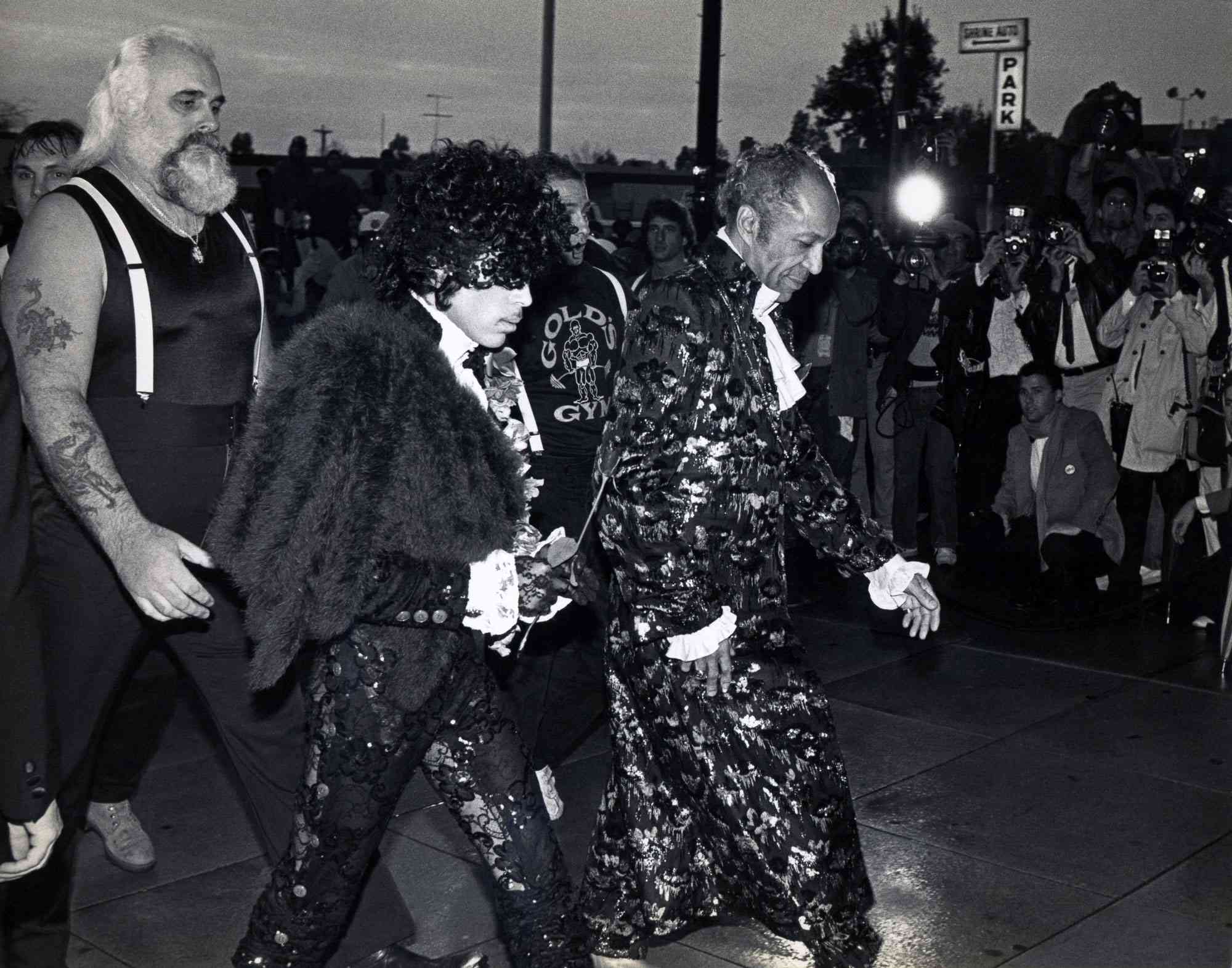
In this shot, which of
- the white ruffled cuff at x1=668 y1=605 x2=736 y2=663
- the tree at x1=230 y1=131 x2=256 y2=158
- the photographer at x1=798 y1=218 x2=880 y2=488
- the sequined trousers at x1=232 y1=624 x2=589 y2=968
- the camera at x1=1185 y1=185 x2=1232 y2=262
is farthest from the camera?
the tree at x1=230 y1=131 x2=256 y2=158

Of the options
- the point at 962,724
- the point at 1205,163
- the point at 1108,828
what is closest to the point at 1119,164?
the point at 1205,163

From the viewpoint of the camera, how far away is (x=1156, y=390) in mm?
8109

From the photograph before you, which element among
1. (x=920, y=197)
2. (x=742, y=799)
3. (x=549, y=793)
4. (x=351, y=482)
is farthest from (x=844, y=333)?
(x=351, y=482)

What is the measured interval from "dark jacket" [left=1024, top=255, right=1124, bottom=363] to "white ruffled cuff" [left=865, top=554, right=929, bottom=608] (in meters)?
5.49

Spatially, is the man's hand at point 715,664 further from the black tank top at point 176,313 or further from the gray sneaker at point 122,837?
the gray sneaker at point 122,837

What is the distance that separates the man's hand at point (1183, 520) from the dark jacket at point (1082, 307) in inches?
59.9

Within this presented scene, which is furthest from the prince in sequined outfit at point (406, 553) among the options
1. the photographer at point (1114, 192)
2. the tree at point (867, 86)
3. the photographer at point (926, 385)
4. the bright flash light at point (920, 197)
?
the tree at point (867, 86)

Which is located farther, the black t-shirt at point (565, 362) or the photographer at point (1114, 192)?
the photographer at point (1114, 192)

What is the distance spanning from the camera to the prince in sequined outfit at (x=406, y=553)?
107 inches

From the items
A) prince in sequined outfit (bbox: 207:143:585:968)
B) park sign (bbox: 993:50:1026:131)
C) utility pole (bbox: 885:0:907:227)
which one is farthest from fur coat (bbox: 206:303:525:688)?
park sign (bbox: 993:50:1026:131)

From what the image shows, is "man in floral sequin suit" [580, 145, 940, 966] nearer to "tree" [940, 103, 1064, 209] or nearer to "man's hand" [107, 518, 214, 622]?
"man's hand" [107, 518, 214, 622]

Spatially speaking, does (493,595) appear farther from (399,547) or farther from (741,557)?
(741,557)

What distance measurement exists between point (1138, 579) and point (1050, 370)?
1276mm

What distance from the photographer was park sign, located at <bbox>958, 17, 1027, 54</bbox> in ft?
57.9
